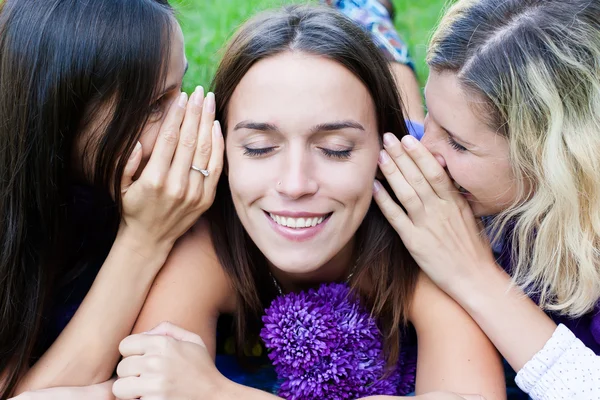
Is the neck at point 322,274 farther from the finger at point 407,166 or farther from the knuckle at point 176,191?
the knuckle at point 176,191

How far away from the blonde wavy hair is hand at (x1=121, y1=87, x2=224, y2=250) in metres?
0.98

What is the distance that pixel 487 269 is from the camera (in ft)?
10.3

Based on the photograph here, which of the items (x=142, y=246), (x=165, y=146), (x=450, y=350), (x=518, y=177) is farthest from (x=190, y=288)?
(x=518, y=177)

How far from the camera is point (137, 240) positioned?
3.14 meters

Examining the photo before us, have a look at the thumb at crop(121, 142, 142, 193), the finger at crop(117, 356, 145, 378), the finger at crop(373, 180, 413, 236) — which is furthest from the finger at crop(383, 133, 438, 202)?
the finger at crop(117, 356, 145, 378)

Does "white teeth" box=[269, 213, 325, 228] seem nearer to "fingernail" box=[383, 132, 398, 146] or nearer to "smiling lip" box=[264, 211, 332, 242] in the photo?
"smiling lip" box=[264, 211, 332, 242]

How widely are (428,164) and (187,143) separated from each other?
3.17 feet

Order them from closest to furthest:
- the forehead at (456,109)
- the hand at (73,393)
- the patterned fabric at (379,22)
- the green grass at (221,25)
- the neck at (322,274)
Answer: the hand at (73,393), the forehead at (456,109), the neck at (322,274), the patterned fabric at (379,22), the green grass at (221,25)

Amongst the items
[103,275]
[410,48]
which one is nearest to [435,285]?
[103,275]

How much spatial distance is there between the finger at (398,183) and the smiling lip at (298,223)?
322 millimetres

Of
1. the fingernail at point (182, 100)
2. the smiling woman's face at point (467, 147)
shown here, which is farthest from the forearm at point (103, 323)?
the smiling woman's face at point (467, 147)

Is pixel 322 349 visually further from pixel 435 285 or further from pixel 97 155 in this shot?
pixel 97 155

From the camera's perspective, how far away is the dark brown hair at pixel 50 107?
295cm

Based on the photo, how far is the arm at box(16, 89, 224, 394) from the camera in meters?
3.04
